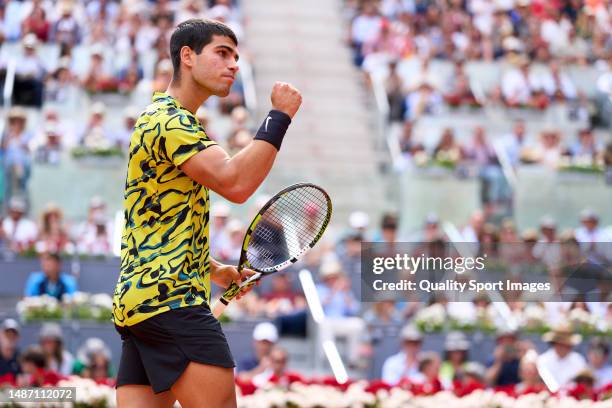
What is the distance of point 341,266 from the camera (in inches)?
558

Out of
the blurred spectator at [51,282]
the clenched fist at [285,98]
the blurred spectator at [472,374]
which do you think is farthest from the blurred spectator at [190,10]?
the clenched fist at [285,98]

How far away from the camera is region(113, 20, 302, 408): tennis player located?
16.9 ft

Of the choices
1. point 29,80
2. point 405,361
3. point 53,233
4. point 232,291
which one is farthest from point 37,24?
point 232,291

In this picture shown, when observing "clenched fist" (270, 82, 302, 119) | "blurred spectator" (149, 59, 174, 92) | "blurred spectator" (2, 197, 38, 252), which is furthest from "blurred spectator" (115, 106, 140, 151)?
"clenched fist" (270, 82, 302, 119)

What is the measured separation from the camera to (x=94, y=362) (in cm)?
1169

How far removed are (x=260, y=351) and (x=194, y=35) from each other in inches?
274

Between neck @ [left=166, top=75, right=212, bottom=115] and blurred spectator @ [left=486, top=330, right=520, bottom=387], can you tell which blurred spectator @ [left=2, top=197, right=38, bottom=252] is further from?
neck @ [left=166, top=75, right=212, bottom=115]

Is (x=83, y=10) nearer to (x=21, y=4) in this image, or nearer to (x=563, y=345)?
(x=21, y=4)

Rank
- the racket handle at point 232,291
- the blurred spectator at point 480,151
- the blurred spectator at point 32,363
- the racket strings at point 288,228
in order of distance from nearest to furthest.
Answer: the racket handle at point 232,291 → the racket strings at point 288,228 → the blurred spectator at point 32,363 → the blurred spectator at point 480,151

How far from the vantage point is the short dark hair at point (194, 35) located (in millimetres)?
5371

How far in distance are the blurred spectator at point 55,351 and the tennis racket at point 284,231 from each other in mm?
6289

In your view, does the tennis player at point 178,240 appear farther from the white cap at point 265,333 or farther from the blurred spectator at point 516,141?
the blurred spectator at point 516,141

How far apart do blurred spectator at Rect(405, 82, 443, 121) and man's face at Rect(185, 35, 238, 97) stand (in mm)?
12552

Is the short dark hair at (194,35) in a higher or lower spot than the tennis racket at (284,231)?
higher
